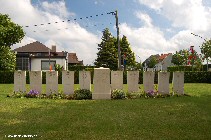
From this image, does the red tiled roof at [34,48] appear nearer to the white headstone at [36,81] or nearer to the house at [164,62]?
the white headstone at [36,81]

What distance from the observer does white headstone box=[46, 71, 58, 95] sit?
17906mm

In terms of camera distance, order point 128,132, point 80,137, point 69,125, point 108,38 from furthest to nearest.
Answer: point 108,38
point 69,125
point 128,132
point 80,137

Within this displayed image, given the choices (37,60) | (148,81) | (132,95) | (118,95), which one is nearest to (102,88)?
(118,95)

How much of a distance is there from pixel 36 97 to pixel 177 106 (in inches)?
323

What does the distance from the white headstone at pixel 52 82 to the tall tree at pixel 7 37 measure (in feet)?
73.9

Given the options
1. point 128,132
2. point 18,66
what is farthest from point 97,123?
point 18,66

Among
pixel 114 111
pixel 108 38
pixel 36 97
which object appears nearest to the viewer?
pixel 114 111

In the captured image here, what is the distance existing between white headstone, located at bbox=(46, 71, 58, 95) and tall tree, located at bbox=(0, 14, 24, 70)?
887 inches

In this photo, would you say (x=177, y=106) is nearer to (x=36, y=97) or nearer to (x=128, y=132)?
(x=128, y=132)

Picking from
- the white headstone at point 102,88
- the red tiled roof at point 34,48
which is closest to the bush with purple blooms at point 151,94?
the white headstone at point 102,88

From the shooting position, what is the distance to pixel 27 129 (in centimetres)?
830

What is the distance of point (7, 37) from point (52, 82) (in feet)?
77.7

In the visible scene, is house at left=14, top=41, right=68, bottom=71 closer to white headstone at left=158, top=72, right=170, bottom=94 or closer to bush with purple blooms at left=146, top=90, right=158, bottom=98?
white headstone at left=158, top=72, right=170, bottom=94

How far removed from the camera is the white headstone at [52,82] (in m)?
17.9
